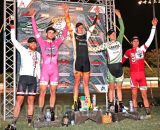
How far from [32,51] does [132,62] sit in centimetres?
310

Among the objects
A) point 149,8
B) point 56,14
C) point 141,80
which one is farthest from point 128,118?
point 149,8

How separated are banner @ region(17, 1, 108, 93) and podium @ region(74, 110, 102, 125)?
6.80ft

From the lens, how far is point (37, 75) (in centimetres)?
826

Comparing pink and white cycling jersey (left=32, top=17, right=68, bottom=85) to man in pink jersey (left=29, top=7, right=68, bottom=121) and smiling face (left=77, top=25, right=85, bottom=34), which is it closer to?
man in pink jersey (left=29, top=7, right=68, bottom=121)

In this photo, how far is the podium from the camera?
27.0 feet

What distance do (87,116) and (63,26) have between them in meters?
3.22

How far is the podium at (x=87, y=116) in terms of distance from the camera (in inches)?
324

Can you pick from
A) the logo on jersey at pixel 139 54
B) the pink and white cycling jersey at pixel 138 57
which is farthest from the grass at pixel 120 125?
the logo on jersey at pixel 139 54

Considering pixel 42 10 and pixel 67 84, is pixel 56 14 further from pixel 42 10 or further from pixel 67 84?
pixel 67 84

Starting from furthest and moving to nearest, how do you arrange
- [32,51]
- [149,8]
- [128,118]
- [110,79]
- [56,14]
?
[149,8] → [56,14] → [110,79] → [128,118] → [32,51]

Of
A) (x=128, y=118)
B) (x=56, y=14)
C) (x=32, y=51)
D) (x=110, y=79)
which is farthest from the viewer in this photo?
(x=56, y=14)

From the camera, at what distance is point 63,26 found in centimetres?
1017

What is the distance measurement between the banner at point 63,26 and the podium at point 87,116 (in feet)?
6.80

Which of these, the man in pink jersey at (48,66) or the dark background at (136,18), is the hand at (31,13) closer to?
the man in pink jersey at (48,66)
